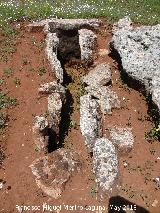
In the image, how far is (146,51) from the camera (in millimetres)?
21906

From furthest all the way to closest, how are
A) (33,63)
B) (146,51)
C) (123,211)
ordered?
(33,63), (146,51), (123,211)

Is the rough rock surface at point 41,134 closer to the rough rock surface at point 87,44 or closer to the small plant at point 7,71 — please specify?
the small plant at point 7,71

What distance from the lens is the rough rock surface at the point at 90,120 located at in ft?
59.3

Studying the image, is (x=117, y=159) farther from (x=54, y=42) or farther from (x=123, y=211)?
(x=54, y=42)

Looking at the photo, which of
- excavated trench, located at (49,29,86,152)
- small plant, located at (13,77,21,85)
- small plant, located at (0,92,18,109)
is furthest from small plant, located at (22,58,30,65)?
small plant, located at (0,92,18,109)

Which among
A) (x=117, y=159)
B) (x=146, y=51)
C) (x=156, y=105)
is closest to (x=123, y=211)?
(x=117, y=159)

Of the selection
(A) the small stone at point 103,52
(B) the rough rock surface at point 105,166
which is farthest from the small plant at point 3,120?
(A) the small stone at point 103,52

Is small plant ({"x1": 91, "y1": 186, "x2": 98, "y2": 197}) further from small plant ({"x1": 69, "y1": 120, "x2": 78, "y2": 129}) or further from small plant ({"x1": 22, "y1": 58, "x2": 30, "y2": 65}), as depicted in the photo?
small plant ({"x1": 22, "y1": 58, "x2": 30, "y2": 65})

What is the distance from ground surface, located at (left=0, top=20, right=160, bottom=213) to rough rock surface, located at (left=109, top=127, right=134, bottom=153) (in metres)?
0.30

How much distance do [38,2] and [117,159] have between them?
17.6m

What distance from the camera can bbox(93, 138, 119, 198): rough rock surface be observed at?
15.9 m

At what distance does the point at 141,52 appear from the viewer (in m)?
22.0

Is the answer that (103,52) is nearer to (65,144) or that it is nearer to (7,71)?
(7,71)

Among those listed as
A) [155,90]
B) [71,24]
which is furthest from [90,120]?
[71,24]
